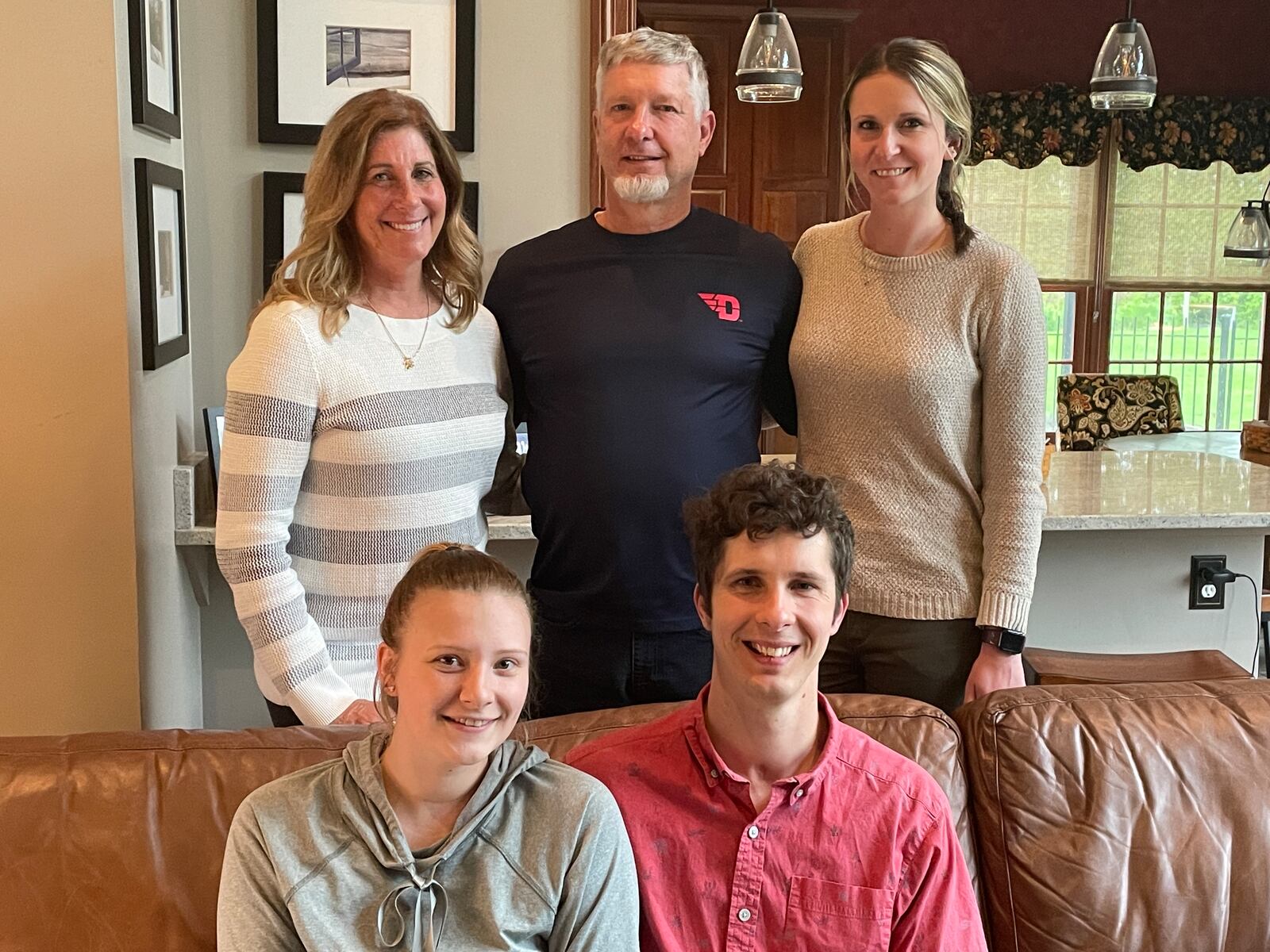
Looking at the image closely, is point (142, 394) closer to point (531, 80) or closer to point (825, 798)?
point (531, 80)

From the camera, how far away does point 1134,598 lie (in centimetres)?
308

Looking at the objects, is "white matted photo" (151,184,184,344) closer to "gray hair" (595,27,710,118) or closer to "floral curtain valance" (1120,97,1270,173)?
"gray hair" (595,27,710,118)

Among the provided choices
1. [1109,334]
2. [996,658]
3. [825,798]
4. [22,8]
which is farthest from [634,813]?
[1109,334]

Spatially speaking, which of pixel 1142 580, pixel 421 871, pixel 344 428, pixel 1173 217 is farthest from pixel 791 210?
pixel 421 871

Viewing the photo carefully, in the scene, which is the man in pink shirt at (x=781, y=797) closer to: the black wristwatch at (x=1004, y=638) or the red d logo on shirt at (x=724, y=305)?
the black wristwatch at (x=1004, y=638)

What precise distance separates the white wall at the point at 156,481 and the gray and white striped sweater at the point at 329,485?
0.69 metres

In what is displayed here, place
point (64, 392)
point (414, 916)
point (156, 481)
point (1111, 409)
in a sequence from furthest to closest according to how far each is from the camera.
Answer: point (1111, 409)
point (156, 481)
point (64, 392)
point (414, 916)

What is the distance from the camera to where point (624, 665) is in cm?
195

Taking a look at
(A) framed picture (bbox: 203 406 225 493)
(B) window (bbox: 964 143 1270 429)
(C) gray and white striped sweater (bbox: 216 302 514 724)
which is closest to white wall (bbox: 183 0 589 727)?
(A) framed picture (bbox: 203 406 225 493)

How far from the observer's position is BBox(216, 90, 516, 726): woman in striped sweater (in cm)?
176

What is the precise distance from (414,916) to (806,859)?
448 millimetres

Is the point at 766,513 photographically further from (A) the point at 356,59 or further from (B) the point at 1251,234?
(B) the point at 1251,234

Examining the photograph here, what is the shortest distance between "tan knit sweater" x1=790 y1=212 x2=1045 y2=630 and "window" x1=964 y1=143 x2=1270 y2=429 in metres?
6.06

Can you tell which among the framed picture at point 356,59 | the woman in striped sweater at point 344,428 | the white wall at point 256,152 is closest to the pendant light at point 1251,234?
the white wall at point 256,152
